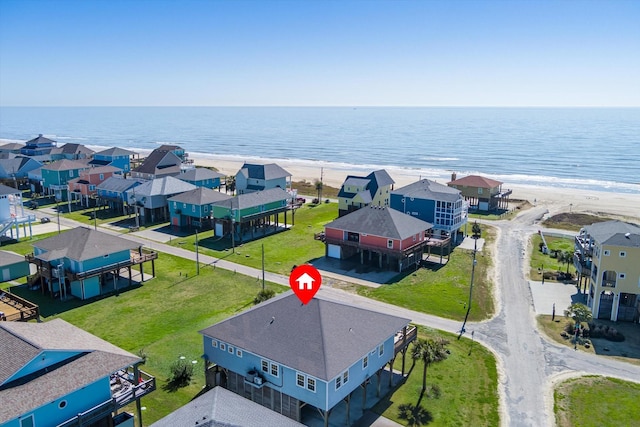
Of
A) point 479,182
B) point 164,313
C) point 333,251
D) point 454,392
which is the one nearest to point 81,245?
point 164,313

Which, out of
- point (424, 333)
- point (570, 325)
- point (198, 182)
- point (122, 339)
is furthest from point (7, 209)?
point (570, 325)

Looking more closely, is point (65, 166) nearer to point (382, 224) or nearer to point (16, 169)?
point (16, 169)

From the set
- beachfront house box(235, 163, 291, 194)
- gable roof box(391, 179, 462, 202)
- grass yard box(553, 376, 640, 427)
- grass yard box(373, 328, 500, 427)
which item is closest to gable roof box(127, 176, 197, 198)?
beachfront house box(235, 163, 291, 194)

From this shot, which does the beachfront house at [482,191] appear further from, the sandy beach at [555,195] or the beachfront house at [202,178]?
the beachfront house at [202,178]

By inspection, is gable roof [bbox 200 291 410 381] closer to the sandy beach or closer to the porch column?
the porch column

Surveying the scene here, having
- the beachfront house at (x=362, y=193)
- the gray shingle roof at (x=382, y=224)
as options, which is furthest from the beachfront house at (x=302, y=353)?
the beachfront house at (x=362, y=193)

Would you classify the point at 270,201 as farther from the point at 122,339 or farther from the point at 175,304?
the point at 122,339
